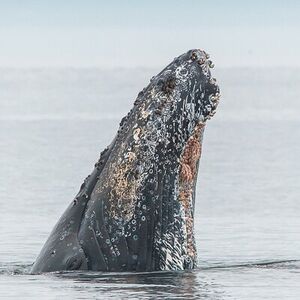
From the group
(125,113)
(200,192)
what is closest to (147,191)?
(200,192)

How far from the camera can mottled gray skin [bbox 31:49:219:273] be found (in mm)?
14648

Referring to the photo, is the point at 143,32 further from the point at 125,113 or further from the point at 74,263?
the point at 74,263

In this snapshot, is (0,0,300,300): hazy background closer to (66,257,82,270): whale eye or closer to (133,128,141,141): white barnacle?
(66,257,82,270): whale eye

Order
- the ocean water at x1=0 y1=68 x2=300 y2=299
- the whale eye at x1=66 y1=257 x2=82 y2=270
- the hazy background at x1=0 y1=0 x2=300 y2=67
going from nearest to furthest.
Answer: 1. the ocean water at x1=0 y1=68 x2=300 y2=299
2. the whale eye at x1=66 y1=257 x2=82 y2=270
3. the hazy background at x1=0 y1=0 x2=300 y2=67

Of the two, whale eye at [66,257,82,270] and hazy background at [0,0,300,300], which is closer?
whale eye at [66,257,82,270]

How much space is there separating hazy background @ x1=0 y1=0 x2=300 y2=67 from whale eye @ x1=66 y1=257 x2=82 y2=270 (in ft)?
185

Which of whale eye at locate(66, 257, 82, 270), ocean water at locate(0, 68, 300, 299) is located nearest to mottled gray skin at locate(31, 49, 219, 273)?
whale eye at locate(66, 257, 82, 270)

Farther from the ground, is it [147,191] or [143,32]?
[143,32]

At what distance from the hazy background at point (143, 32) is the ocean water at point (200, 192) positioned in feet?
54.0

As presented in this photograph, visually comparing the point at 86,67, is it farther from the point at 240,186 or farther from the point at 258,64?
the point at 240,186

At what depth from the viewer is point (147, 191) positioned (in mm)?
14812

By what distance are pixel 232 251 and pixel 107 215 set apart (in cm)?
356

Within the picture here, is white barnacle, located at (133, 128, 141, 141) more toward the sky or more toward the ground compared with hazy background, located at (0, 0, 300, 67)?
more toward the ground

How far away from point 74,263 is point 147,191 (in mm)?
808
